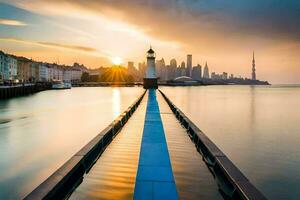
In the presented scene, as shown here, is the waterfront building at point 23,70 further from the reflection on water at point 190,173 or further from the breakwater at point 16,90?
the reflection on water at point 190,173

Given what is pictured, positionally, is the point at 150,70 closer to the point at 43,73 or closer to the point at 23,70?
the point at 23,70

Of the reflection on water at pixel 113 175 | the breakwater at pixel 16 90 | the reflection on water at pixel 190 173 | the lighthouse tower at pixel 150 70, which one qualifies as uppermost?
the lighthouse tower at pixel 150 70

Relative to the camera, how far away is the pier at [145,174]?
6570mm

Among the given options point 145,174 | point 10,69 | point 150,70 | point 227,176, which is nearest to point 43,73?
point 10,69

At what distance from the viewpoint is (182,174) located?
28.3 ft

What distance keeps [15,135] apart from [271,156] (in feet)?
59.9

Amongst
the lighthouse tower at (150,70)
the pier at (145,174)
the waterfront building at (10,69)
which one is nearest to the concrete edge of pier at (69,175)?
the pier at (145,174)

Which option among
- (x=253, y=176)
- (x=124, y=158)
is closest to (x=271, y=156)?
(x=253, y=176)

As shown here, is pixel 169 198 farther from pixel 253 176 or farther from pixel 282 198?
pixel 253 176

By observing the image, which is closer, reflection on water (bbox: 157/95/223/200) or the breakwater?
reflection on water (bbox: 157/95/223/200)

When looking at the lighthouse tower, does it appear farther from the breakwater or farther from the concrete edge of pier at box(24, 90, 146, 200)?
the concrete edge of pier at box(24, 90, 146, 200)

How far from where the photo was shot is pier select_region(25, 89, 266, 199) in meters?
6.57

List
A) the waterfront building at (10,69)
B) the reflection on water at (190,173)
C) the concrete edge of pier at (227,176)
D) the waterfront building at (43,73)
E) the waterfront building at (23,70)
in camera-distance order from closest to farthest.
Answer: the concrete edge of pier at (227,176) → the reflection on water at (190,173) → the waterfront building at (10,69) → the waterfront building at (23,70) → the waterfront building at (43,73)

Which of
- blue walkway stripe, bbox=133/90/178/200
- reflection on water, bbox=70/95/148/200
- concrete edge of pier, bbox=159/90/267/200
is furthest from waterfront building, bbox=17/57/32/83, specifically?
concrete edge of pier, bbox=159/90/267/200
